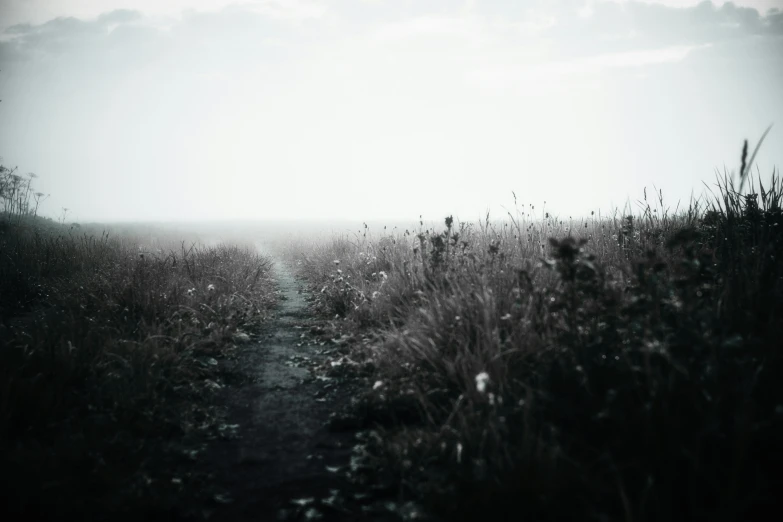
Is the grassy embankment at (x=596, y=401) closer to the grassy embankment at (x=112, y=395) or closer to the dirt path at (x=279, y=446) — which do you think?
the dirt path at (x=279, y=446)

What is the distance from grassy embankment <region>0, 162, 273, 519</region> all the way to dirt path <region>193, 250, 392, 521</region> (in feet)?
0.76

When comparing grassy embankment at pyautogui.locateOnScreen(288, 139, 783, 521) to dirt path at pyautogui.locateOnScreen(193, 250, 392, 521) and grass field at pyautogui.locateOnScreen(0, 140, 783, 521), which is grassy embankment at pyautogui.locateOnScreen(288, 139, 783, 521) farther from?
dirt path at pyautogui.locateOnScreen(193, 250, 392, 521)

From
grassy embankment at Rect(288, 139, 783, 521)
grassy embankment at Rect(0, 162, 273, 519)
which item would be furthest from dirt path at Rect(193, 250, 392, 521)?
grassy embankment at Rect(288, 139, 783, 521)

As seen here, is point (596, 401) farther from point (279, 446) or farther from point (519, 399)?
point (279, 446)

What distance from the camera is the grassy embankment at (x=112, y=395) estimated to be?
225 cm

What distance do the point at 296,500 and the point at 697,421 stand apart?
7.99 ft

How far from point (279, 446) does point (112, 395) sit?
1648mm

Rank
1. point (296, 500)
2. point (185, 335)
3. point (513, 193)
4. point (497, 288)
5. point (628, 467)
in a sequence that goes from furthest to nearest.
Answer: point (513, 193), point (185, 335), point (497, 288), point (296, 500), point (628, 467)

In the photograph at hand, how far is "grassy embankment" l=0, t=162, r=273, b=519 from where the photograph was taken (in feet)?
7.39

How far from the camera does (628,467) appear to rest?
1.92m

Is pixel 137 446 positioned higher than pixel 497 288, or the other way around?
pixel 497 288

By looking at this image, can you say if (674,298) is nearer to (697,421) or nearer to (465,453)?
(697,421)

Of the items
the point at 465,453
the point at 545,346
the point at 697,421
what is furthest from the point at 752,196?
the point at 465,453

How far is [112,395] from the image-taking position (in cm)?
322
